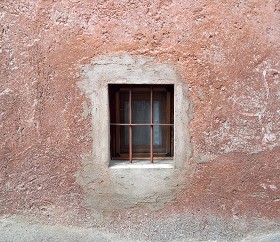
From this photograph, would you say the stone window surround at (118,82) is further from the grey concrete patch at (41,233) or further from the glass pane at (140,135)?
the grey concrete patch at (41,233)

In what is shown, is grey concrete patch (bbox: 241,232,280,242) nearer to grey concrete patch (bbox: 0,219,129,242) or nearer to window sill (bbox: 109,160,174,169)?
window sill (bbox: 109,160,174,169)

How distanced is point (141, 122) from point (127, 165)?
41cm

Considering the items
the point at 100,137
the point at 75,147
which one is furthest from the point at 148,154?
the point at 75,147

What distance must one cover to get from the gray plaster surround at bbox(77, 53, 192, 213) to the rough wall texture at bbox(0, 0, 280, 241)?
0.05m

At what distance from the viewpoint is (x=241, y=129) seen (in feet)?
8.09

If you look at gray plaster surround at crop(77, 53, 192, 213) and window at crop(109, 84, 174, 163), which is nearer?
gray plaster surround at crop(77, 53, 192, 213)

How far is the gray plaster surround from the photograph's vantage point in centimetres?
240

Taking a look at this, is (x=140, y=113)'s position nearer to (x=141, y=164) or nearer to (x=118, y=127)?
(x=118, y=127)

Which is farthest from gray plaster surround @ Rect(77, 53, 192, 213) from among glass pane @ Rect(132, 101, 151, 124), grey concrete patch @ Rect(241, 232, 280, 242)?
grey concrete patch @ Rect(241, 232, 280, 242)

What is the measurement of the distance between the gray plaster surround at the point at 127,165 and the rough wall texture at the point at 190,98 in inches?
2.0

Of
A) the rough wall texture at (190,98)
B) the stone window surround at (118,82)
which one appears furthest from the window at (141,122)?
the rough wall texture at (190,98)

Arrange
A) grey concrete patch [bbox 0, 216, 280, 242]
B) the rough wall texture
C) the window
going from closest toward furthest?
the rough wall texture, grey concrete patch [bbox 0, 216, 280, 242], the window

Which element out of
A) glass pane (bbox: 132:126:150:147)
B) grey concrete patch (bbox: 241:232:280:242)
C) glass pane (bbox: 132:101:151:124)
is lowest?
grey concrete patch (bbox: 241:232:280:242)

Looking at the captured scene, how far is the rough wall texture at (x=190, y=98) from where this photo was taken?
2.37 m
